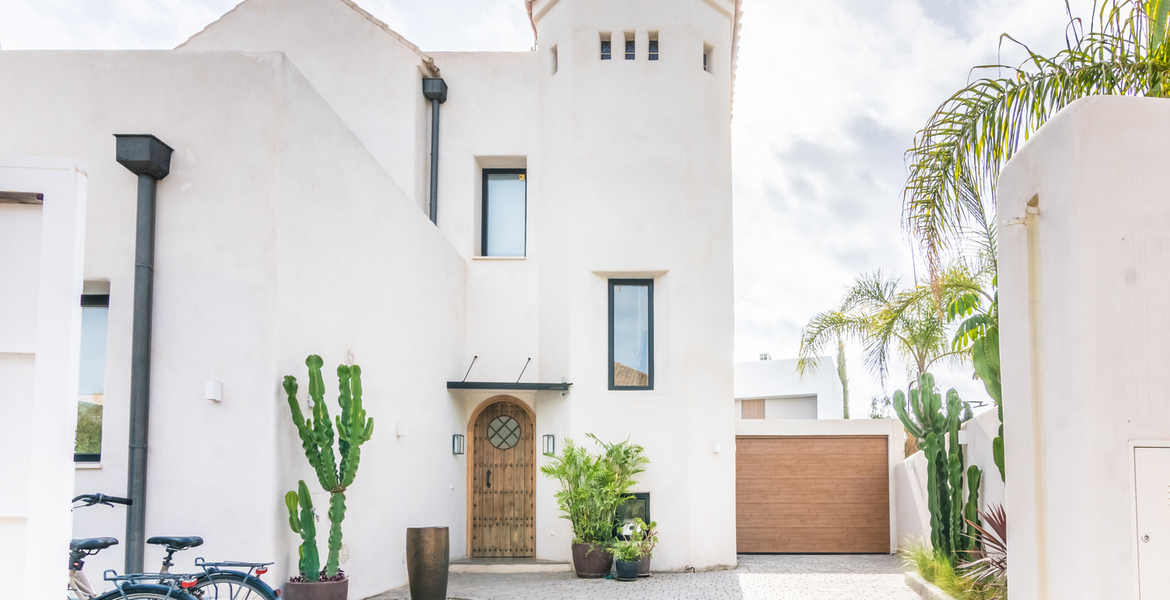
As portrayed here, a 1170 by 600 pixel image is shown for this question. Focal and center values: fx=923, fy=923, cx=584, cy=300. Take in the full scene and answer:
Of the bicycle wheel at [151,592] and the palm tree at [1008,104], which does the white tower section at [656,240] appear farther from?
the bicycle wheel at [151,592]

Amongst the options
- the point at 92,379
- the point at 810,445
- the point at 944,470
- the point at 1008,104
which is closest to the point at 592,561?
the point at 944,470

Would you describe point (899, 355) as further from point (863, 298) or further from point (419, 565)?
point (419, 565)

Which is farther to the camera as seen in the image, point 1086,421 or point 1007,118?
point 1007,118

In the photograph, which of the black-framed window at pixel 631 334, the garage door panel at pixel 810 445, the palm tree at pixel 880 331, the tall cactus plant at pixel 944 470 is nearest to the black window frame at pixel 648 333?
the black-framed window at pixel 631 334

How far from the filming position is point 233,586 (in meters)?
6.28

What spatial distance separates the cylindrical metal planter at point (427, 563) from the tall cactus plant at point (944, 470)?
5.49 m

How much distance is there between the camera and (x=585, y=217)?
44.3 feet

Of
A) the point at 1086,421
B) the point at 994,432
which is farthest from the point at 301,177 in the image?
the point at 994,432

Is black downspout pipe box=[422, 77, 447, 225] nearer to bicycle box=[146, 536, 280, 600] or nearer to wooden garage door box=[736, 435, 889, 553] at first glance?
wooden garage door box=[736, 435, 889, 553]

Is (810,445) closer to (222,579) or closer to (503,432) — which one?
(503,432)

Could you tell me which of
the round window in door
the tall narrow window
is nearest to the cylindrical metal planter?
the tall narrow window

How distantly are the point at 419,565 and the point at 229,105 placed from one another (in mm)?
4582

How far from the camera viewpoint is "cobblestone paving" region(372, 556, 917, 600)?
34.1 ft

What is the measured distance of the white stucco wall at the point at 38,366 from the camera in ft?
9.64
